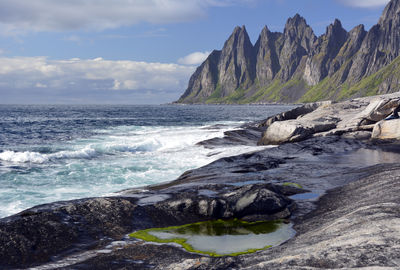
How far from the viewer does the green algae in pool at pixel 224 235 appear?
822cm

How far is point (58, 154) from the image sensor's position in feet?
102

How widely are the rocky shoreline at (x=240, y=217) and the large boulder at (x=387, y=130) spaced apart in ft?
32.9

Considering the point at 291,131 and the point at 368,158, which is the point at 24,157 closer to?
the point at 291,131

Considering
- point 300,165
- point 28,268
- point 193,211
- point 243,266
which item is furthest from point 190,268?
point 300,165

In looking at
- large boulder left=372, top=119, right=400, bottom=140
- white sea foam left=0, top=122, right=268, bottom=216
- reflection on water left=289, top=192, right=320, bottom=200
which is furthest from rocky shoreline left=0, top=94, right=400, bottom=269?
large boulder left=372, top=119, right=400, bottom=140

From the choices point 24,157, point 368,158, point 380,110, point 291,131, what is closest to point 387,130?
point 380,110

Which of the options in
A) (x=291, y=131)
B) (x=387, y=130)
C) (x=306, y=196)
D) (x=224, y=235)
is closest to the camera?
(x=224, y=235)

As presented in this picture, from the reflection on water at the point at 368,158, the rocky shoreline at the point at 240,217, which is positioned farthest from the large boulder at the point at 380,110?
the rocky shoreline at the point at 240,217

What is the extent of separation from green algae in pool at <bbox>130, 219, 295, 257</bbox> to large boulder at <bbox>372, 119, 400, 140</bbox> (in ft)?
70.1

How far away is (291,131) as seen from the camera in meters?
30.3

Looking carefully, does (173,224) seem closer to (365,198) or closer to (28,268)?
(28,268)

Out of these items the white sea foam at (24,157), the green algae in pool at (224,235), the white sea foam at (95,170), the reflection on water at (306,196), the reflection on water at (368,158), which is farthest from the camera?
the white sea foam at (24,157)

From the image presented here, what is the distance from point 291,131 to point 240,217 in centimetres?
2138

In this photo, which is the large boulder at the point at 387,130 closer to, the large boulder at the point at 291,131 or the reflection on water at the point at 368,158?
the reflection on water at the point at 368,158
